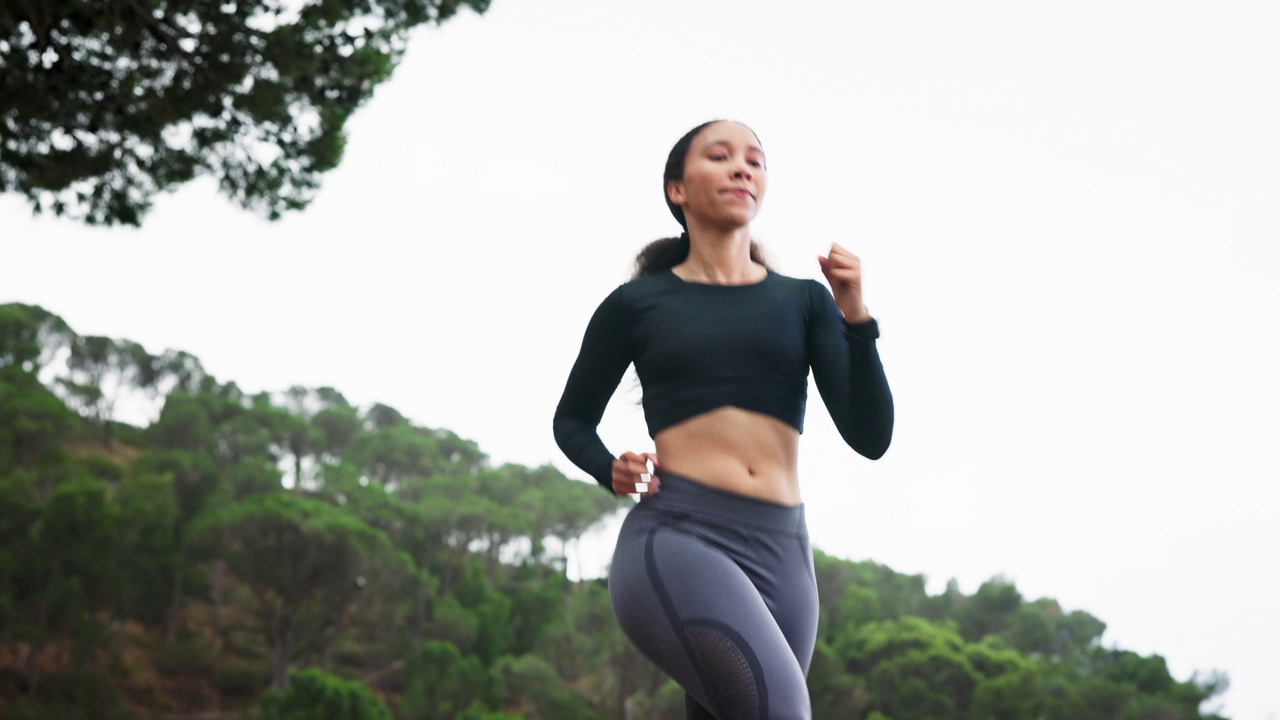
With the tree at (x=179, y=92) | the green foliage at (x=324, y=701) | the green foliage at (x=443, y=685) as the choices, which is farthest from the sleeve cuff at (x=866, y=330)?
the green foliage at (x=443, y=685)

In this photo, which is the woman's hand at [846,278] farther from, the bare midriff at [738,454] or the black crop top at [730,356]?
the bare midriff at [738,454]

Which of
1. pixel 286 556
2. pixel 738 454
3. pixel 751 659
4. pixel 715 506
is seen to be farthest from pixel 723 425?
pixel 286 556

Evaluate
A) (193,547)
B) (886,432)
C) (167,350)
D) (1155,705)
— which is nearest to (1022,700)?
(1155,705)

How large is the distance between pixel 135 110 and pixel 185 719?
1108 inches

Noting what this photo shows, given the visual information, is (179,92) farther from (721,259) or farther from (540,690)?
(540,690)

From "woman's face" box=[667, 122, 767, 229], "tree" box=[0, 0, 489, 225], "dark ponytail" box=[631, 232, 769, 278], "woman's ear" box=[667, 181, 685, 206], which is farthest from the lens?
"tree" box=[0, 0, 489, 225]

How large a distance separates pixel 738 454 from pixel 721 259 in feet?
1.57

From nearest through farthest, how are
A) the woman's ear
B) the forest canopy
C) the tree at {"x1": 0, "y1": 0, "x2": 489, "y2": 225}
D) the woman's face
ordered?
the woman's face → the woman's ear → the tree at {"x1": 0, "y1": 0, "x2": 489, "y2": 225} → the forest canopy

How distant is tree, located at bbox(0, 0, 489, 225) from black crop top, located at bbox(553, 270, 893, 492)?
7394 millimetres

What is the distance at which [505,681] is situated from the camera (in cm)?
3544

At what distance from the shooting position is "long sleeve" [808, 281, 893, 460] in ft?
8.00

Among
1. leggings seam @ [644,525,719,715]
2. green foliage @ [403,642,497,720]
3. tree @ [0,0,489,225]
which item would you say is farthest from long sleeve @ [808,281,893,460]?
green foliage @ [403,642,497,720]

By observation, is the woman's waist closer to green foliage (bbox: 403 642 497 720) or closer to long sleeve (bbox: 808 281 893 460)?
long sleeve (bbox: 808 281 893 460)

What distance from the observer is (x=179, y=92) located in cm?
954
